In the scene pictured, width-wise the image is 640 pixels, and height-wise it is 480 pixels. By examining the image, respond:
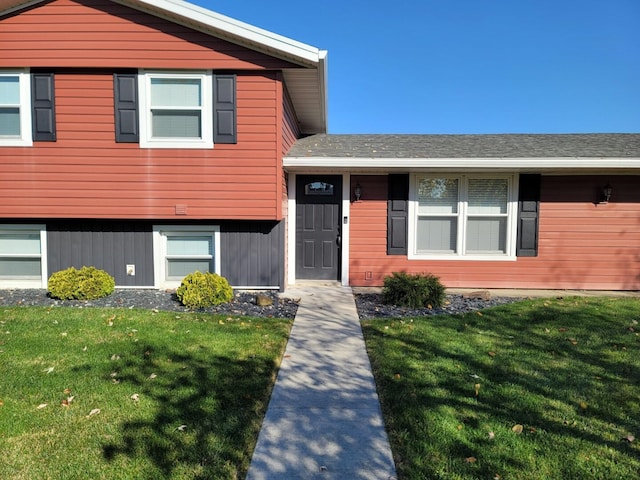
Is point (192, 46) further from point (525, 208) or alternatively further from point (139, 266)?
point (525, 208)

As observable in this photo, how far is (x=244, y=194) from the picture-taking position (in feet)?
22.1

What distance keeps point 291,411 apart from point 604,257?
7718mm

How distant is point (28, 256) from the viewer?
7.27 meters

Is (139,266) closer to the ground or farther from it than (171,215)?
closer to the ground

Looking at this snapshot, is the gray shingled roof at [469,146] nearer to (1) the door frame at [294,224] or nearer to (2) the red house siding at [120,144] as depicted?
(1) the door frame at [294,224]

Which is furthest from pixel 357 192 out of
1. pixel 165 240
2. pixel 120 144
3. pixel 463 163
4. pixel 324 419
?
pixel 324 419

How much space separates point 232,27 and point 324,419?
5.82m

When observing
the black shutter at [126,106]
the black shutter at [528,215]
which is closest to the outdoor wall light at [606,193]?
the black shutter at [528,215]

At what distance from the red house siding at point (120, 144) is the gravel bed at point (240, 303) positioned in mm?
1342

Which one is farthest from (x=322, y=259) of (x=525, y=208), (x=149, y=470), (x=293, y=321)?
(x=149, y=470)

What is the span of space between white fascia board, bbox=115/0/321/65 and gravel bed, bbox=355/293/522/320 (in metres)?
4.00

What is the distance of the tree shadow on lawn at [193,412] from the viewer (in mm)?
2424

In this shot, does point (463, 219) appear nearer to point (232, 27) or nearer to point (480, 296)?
point (480, 296)

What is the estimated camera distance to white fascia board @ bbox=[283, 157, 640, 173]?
718 cm
